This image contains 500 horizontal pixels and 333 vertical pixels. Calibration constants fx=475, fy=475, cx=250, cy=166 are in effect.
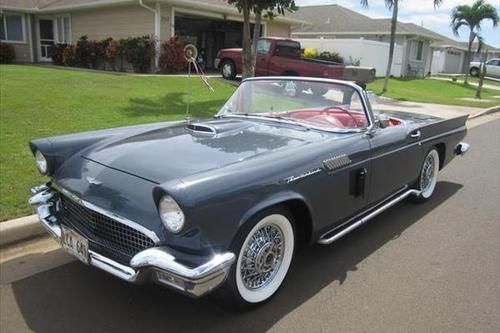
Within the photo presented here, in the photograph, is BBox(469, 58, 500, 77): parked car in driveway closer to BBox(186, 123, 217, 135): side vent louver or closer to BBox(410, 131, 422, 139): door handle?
BBox(410, 131, 422, 139): door handle

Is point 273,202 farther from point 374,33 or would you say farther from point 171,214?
point 374,33

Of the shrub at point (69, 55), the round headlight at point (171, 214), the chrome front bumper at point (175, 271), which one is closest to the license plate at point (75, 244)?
the chrome front bumper at point (175, 271)

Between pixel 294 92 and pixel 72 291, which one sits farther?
pixel 294 92

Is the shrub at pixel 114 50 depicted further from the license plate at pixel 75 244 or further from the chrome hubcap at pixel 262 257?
the chrome hubcap at pixel 262 257

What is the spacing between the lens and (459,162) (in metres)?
7.52

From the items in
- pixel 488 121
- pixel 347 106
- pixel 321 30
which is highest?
pixel 321 30

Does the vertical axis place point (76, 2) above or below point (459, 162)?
above

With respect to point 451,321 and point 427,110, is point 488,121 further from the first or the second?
point 451,321

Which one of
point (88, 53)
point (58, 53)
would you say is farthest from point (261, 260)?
point (58, 53)

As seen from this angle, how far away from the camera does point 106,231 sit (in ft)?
9.46

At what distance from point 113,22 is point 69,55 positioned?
2.31 meters

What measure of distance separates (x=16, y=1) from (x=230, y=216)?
24414mm

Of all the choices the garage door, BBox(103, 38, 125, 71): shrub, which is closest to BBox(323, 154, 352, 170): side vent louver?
BBox(103, 38, 125, 71): shrub

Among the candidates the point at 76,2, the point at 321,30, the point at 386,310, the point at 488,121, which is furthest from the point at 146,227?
the point at 321,30
